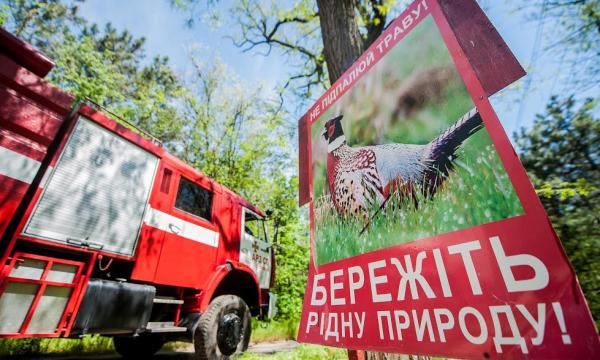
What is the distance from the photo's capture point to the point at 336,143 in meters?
1.56

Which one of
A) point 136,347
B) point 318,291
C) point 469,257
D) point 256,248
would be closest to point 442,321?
point 469,257

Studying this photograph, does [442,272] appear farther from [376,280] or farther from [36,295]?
[36,295]

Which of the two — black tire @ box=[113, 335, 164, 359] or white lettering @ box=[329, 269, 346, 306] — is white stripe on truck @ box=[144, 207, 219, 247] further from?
white lettering @ box=[329, 269, 346, 306]

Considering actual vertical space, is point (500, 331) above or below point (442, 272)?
below

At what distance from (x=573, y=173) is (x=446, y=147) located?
918 cm

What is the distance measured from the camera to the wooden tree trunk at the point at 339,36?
2.57m

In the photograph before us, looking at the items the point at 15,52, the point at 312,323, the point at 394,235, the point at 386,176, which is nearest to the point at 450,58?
the point at 386,176

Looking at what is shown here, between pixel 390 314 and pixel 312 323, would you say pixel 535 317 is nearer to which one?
pixel 390 314

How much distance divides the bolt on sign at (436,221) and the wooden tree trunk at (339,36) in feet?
3.82

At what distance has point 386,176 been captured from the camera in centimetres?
118

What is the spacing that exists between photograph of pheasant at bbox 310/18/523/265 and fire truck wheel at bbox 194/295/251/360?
2.92 meters

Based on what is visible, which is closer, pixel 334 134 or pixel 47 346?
pixel 334 134

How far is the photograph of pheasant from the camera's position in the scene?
87 centimetres

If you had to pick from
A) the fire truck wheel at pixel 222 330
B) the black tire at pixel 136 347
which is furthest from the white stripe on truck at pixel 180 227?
the black tire at pixel 136 347
